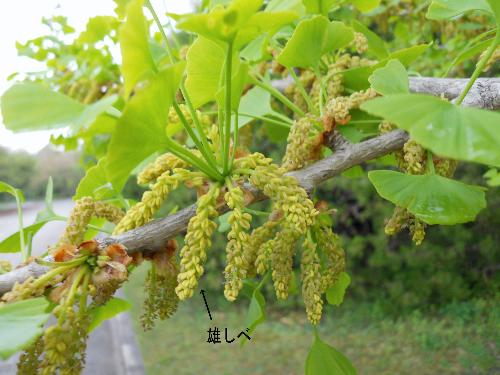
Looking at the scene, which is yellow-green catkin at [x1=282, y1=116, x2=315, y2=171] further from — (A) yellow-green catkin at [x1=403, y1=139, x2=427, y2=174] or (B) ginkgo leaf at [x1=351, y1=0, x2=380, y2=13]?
(B) ginkgo leaf at [x1=351, y1=0, x2=380, y2=13]

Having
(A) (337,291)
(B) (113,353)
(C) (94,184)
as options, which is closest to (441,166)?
(A) (337,291)

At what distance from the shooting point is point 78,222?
0.71 meters

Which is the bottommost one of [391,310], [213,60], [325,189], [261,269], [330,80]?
[391,310]

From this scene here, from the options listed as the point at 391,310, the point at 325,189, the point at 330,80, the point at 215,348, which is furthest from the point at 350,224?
the point at 330,80

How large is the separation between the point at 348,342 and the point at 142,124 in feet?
10.9

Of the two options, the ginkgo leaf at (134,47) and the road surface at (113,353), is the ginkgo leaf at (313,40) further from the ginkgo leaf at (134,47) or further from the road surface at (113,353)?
the road surface at (113,353)

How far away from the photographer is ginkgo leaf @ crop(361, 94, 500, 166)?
41cm

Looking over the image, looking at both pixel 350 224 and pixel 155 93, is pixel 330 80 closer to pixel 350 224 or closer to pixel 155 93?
pixel 155 93

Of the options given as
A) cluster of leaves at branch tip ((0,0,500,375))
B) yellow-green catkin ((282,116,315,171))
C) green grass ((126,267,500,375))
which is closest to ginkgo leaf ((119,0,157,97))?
cluster of leaves at branch tip ((0,0,500,375))

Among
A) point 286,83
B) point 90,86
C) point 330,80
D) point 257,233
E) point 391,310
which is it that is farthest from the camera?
point 391,310

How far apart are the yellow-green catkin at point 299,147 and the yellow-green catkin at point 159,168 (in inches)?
5.7

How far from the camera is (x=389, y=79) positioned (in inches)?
25.0

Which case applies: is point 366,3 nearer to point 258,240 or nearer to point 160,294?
point 258,240

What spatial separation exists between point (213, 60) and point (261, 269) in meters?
0.27
